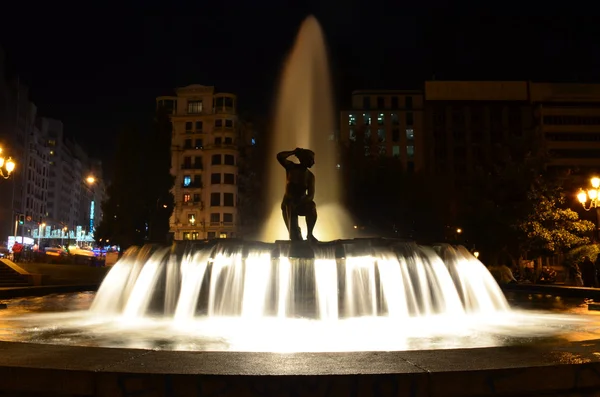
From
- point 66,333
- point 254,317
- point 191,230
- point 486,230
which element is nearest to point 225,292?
point 254,317

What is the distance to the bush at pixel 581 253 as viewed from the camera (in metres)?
26.5

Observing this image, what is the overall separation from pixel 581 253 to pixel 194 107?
223ft

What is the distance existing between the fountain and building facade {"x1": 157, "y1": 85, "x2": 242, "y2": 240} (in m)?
62.8

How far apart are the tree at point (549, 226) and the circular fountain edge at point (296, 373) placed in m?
27.2

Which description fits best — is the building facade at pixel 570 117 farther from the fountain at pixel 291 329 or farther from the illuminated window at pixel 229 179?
the fountain at pixel 291 329

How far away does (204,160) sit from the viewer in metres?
83.8

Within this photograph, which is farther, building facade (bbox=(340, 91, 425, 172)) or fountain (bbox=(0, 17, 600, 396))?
building facade (bbox=(340, 91, 425, 172))

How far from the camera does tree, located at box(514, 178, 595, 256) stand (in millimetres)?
29953

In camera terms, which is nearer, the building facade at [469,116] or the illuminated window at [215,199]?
the illuminated window at [215,199]

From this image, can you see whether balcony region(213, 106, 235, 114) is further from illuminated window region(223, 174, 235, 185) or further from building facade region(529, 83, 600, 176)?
building facade region(529, 83, 600, 176)

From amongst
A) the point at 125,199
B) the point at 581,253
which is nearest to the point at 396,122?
the point at 125,199

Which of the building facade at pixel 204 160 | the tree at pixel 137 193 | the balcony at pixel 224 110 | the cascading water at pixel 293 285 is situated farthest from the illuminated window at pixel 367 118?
the cascading water at pixel 293 285

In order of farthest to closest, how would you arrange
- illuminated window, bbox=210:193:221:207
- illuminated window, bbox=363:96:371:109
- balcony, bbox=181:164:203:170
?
illuminated window, bbox=363:96:371:109 < balcony, bbox=181:164:203:170 < illuminated window, bbox=210:193:221:207

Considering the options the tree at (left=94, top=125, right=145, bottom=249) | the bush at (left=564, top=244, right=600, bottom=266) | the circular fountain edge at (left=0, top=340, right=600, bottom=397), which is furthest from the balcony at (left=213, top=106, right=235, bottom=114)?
the circular fountain edge at (left=0, top=340, right=600, bottom=397)
